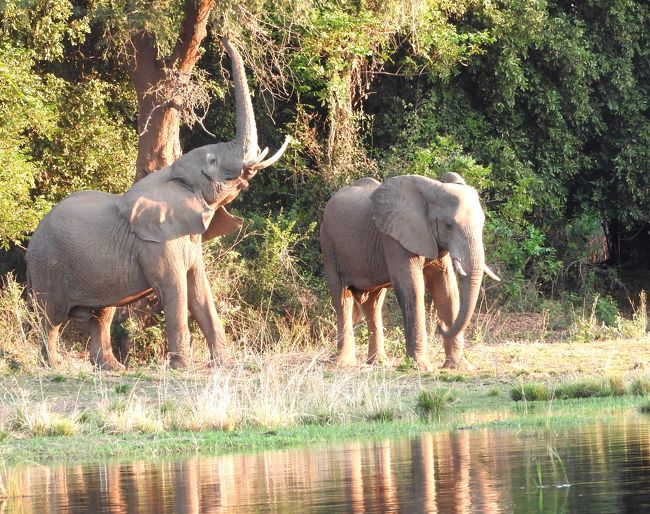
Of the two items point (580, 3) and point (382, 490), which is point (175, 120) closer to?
point (580, 3)

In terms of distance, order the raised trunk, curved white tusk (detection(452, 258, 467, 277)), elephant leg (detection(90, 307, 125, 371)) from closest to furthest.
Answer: curved white tusk (detection(452, 258, 467, 277))
elephant leg (detection(90, 307, 125, 371))
the raised trunk

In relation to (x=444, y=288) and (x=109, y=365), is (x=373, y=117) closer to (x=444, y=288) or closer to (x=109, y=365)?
(x=444, y=288)

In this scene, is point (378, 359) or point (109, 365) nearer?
point (109, 365)

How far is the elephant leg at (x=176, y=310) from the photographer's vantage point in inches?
807

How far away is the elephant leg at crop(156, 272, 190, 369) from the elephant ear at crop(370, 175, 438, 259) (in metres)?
2.84

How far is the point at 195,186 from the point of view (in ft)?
69.1

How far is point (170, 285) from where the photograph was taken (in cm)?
2056

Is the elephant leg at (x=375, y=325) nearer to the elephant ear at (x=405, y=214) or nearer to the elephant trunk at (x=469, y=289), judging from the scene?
the elephant trunk at (x=469, y=289)

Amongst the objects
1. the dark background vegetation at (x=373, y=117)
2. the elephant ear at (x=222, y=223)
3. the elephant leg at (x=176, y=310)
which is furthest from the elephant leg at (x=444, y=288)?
the dark background vegetation at (x=373, y=117)

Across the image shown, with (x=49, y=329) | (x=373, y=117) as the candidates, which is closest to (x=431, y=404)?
(x=49, y=329)

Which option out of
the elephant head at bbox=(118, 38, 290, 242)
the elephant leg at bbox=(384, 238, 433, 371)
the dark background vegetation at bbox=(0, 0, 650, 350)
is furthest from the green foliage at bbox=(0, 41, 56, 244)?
the elephant leg at bbox=(384, 238, 433, 371)

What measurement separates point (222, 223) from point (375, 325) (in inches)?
106

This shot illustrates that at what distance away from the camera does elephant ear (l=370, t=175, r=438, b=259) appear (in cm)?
2064

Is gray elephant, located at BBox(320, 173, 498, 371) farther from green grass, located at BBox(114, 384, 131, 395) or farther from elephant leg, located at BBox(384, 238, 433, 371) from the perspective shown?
green grass, located at BBox(114, 384, 131, 395)
